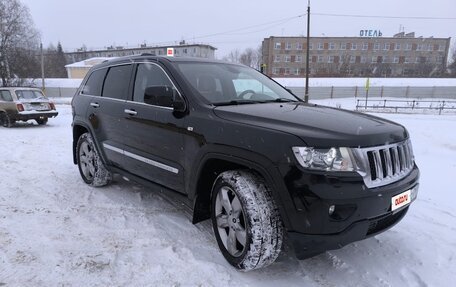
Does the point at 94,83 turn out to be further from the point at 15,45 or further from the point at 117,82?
the point at 15,45

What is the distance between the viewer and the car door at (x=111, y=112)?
14.3ft

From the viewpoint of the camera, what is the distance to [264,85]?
13.9ft

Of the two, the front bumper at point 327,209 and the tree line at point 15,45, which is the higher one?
the tree line at point 15,45

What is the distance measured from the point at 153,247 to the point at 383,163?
2.19 metres

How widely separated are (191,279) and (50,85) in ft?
183

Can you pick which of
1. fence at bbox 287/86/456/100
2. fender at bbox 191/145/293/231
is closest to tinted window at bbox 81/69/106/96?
fender at bbox 191/145/293/231

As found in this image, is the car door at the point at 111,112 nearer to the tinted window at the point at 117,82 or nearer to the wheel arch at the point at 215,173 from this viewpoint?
the tinted window at the point at 117,82

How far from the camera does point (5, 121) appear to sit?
41.9 feet

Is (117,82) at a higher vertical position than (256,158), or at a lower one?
higher

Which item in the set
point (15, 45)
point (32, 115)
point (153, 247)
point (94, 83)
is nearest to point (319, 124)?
point (153, 247)

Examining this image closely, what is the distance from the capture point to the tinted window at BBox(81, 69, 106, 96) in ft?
16.4

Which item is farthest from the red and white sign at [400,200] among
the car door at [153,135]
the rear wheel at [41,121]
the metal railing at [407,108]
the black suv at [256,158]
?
the metal railing at [407,108]

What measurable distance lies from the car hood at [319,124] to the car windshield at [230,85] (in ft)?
1.03

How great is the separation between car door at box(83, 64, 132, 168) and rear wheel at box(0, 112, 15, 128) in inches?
372
